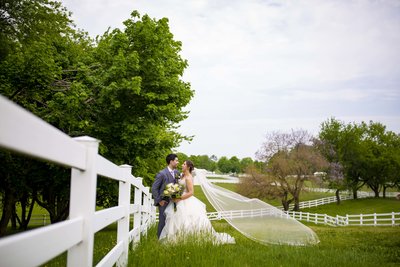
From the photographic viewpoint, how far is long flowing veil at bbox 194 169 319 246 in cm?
889

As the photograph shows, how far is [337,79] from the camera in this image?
194 feet

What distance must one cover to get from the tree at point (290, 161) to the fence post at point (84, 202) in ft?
138

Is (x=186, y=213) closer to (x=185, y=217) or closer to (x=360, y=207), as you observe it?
(x=185, y=217)

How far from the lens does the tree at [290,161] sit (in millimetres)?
43844

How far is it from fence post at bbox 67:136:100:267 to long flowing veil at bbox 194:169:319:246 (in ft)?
20.3

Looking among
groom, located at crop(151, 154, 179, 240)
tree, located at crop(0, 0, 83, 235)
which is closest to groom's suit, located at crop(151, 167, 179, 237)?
groom, located at crop(151, 154, 179, 240)

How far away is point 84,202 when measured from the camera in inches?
89.0

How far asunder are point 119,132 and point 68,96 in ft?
8.01

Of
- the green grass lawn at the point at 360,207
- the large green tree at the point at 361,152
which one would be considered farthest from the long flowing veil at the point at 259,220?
the large green tree at the point at 361,152

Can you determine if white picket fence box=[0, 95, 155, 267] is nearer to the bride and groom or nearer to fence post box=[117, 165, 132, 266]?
fence post box=[117, 165, 132, 266]

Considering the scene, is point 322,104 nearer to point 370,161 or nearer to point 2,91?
point 370,161

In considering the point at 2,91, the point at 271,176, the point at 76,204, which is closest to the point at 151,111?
the point at 2,91

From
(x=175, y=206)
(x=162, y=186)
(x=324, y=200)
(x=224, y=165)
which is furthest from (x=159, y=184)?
(x=224, y=165)

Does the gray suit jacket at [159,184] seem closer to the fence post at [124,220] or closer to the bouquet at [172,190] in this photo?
the bouquet at [172,190]
